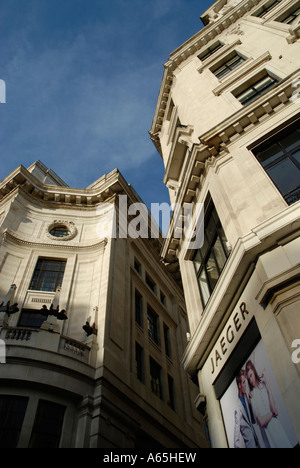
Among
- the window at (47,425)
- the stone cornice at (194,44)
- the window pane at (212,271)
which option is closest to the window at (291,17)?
the stone cornice at (194,44)

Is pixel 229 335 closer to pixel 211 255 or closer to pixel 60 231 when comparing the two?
pixel 211 255

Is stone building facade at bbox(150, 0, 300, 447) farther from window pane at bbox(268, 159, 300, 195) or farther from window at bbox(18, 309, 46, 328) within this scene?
window at bbox(18, 309, 46, 328)

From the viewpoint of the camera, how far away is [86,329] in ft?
52.2

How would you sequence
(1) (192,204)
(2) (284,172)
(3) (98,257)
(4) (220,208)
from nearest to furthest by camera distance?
(2) (284,172) < (4) (220,208) < (1) (192,204) < (3) (98,257)

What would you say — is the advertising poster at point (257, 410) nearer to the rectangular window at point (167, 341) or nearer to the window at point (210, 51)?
the rectangular window at point (167, 341)

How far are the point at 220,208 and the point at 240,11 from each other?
18971 millimetres

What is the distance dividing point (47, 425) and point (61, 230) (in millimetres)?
14686

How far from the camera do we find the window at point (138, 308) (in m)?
21.8

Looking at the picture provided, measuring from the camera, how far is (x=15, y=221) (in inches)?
925

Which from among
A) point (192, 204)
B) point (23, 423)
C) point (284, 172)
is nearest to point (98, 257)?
point (192, 204)

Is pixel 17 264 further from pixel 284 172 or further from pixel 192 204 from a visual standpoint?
pixel 284 172

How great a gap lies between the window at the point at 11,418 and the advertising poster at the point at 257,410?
23.4 ft

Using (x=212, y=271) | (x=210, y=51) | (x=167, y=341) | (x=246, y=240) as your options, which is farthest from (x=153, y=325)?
(x=210, y=51)

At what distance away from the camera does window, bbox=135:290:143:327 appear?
71.7ft
